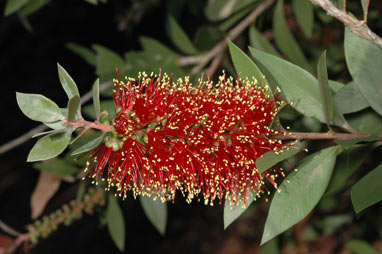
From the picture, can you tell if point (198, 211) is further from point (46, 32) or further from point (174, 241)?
point (46, 32)

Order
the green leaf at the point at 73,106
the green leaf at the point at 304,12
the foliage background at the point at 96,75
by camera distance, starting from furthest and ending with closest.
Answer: the foliage background at the point at 96,75, the green leaf at the point at 304,12, the green leaf at the point at 73,106

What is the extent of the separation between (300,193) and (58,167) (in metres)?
1.43

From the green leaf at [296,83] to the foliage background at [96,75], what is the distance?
138cm

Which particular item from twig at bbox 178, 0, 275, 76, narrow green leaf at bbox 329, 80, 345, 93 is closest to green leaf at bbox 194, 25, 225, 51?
twig at bbox 178, 0, 275, 76

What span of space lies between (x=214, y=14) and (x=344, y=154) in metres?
1.15

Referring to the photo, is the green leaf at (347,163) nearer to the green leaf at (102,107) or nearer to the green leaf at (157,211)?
the green leaf at (157,211)

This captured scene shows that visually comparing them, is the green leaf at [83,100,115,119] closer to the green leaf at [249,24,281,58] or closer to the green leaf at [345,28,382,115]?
the green leaf at [249,24,281,58]

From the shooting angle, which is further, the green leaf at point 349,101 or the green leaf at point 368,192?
the green leaf at point 349,101

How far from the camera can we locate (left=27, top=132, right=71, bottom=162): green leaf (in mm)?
1192

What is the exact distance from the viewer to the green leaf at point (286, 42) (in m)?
2.21

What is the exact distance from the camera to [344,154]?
5.20ft

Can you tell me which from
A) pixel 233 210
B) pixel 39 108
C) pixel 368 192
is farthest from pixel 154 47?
pixel 368 192

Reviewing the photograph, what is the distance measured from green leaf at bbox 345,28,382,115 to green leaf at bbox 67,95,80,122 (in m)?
0.88

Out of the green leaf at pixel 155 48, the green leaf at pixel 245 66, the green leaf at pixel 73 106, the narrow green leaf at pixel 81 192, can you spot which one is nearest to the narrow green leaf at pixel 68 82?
the green leaf at pixel 73 106
